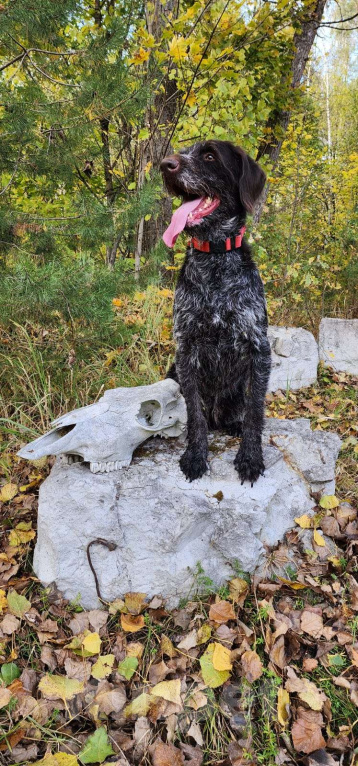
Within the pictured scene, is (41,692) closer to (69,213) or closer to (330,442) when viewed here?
(330,442)

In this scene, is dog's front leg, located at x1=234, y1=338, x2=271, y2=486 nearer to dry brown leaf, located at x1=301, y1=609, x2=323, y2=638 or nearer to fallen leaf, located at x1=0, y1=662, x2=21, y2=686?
dry brown leaf, located at x1=301, y1=609, x2=323, y2=638

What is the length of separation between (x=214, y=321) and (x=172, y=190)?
72 centimetres

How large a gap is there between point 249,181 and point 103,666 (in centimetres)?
243

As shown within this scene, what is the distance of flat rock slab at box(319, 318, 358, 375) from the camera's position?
570cm

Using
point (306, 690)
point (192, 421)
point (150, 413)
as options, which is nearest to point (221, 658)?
point (306, 690)

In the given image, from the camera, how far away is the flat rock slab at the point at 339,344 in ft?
18.7

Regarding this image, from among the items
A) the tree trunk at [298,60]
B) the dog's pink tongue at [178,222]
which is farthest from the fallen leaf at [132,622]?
the tree trunk at [298,60]

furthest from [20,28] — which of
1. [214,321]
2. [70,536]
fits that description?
[70,536]

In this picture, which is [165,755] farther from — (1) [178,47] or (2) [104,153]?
(2) [104,153]

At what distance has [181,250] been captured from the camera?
5.52 m

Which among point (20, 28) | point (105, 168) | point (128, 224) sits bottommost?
point (128, 224)

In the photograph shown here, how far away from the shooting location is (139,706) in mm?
1976

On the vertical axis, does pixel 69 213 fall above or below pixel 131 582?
above

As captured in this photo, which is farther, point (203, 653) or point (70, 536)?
point (70, 536)
